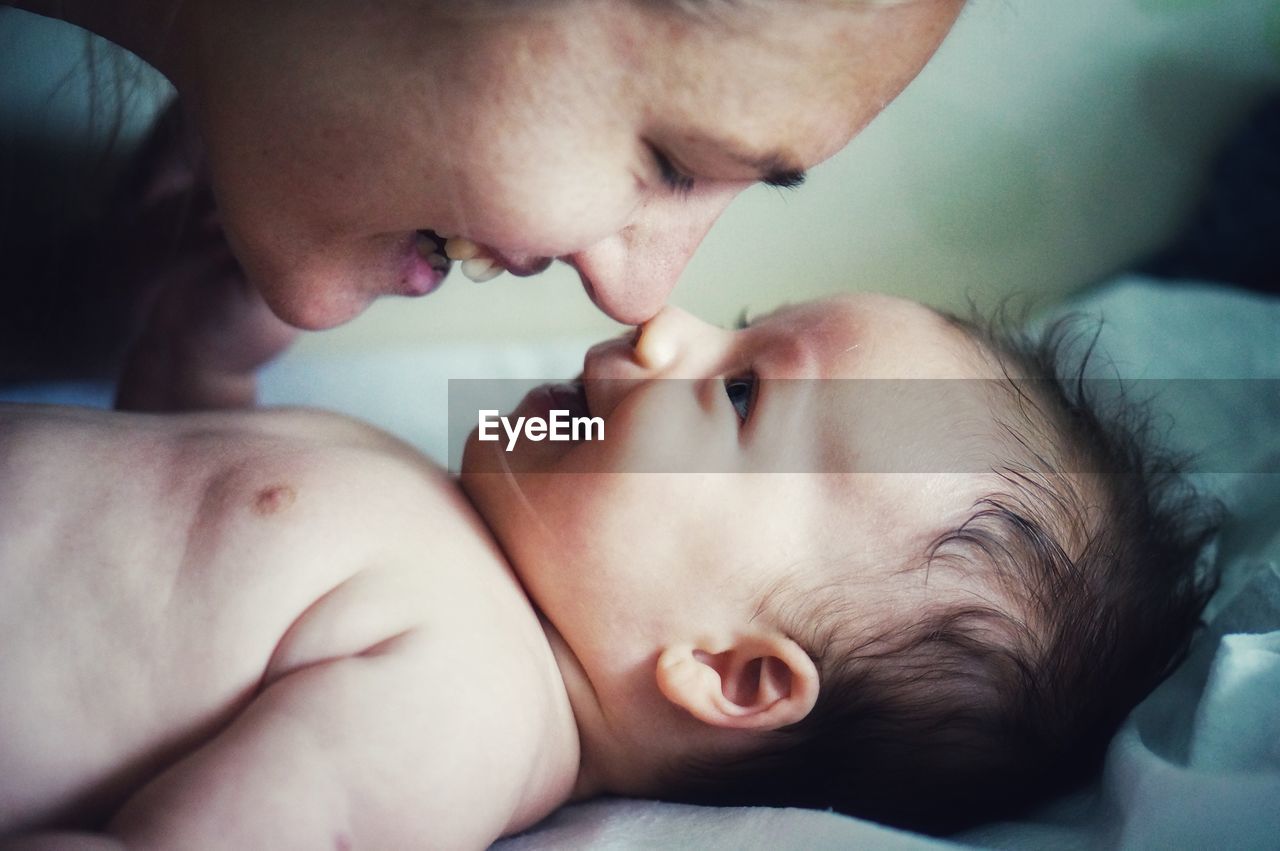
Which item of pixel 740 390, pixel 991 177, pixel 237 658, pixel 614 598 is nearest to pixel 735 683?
pixel 614 598

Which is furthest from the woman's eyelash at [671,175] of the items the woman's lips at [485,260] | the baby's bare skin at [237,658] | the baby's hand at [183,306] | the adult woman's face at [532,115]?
the baby's hand at [183,306]

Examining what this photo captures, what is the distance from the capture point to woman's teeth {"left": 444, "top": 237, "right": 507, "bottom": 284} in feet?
2.25

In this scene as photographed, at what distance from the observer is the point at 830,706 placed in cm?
72

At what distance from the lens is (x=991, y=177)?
1085 millimetres

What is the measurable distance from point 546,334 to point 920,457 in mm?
575

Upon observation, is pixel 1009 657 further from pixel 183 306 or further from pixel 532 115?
pixel 183 306

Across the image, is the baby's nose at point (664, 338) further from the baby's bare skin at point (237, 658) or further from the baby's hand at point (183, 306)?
the baby's hand at point (183, 306)

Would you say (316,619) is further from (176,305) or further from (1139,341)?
(1139,341)

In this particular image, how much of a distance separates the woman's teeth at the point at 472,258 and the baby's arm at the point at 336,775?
0.85 feet

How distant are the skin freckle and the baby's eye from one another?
1.08 ft

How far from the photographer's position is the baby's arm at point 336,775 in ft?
1.68

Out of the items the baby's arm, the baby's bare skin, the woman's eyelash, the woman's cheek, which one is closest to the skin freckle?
the baby's bare skin

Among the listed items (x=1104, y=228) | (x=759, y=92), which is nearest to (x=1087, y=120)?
(x=1104, y=228)

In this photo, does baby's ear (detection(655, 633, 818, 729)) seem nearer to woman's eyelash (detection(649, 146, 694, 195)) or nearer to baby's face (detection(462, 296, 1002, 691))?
baby's face (detection(462, 296, 1002, 691))
